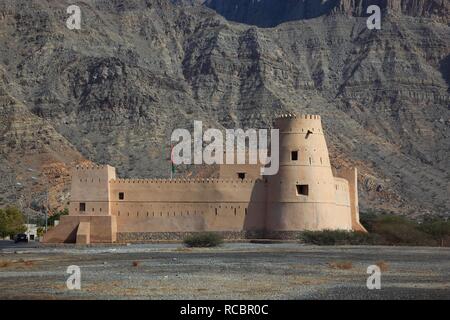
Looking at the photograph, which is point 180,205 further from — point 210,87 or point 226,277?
point 210,87

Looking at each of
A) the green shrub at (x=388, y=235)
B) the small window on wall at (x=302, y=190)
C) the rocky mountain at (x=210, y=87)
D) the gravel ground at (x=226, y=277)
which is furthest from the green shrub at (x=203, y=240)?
the rocky mountain at (x=210, y=87)

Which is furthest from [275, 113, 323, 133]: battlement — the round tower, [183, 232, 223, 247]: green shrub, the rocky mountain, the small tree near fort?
the rocky mountain

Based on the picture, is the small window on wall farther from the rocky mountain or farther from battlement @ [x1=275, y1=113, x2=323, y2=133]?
the rocky mountain

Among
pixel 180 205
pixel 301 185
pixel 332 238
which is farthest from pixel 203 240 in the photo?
pixel 301 185

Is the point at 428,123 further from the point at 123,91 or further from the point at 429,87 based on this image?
the point at 123,91

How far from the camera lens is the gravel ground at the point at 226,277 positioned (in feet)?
76.1

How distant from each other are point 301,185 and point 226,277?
104ft

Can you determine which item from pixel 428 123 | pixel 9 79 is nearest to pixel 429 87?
pixel 428 123

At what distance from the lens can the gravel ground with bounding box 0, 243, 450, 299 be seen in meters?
23.2

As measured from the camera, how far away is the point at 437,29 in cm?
15900

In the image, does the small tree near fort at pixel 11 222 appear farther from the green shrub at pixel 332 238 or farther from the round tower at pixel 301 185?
the green shrub at pixel 332 238

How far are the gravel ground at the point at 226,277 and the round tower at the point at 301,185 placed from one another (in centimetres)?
1585

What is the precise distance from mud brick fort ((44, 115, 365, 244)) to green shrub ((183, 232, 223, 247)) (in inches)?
158
